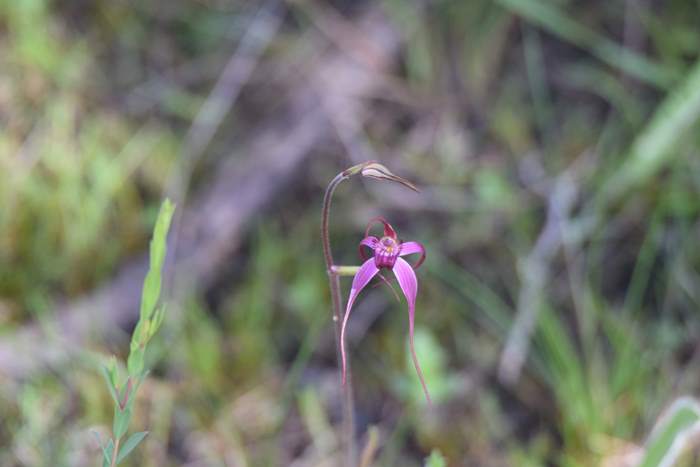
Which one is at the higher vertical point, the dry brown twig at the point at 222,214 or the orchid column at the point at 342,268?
the orchid column at the point at 342,268

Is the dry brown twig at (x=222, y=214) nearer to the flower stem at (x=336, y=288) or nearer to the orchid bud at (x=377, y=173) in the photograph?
the flower stem at (x=336, y=288)

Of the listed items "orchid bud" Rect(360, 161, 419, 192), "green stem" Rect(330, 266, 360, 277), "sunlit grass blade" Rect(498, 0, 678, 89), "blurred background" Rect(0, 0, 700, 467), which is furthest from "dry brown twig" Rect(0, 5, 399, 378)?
"orchid bud" Rect(360, 161, 419, 192)

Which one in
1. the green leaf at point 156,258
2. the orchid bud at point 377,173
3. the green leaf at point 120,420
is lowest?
the green leaf at point 120,420

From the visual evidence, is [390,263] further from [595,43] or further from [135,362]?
[595,43]

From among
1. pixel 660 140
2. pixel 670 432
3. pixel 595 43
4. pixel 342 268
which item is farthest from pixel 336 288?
pixel 595 43

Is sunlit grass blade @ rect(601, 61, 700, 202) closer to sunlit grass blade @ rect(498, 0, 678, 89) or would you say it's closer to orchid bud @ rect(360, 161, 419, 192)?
sunlit grass blade @ rect(498, 0, 678, 89)

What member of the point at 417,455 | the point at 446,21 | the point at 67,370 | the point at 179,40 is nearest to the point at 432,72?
the point at 446,21

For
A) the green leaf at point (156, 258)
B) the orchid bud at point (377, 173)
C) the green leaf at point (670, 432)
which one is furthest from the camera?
the green leaf at point (670, 432)

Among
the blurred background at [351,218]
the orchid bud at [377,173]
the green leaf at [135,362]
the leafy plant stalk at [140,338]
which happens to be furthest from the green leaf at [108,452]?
the blurred background at [351,218]
